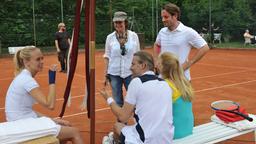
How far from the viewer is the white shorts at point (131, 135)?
3.85 meters

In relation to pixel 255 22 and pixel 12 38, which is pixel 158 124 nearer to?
pixel 12 38

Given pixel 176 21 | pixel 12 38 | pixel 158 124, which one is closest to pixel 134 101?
pixel 158 124

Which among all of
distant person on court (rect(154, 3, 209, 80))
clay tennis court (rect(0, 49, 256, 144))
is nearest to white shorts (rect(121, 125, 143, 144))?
distant person on court (rect(154, 3, 209, 80))

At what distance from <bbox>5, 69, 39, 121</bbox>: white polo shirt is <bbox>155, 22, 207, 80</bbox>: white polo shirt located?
2.11m

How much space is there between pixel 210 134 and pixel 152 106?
4.35ft

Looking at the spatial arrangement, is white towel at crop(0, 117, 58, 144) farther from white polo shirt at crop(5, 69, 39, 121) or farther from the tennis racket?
the tennis racket

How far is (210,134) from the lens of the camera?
4.73m

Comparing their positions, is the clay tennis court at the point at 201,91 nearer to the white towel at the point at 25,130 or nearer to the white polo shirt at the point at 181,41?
the white polo shirt at the point at 181,41

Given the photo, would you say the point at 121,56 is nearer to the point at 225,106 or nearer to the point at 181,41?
the point at 181,41

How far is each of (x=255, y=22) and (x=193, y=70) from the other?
13.6m

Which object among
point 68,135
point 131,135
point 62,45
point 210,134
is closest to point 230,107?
point 210,134

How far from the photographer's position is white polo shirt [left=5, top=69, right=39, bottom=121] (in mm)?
4035

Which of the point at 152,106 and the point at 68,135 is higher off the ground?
the point at 152,106

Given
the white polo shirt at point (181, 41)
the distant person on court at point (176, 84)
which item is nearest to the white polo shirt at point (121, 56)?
the white polo shirt at point (181, 41)
